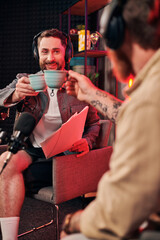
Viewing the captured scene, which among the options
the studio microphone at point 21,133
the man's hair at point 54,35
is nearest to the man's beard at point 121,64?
the studio microphone at point 21,133

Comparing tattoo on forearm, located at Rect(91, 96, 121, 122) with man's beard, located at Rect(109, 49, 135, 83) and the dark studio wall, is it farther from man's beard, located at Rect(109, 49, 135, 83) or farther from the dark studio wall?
the dark studio wall

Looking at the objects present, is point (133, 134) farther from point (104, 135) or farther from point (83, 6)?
point (83, 6)

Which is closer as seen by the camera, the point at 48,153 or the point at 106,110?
the point at 106,110

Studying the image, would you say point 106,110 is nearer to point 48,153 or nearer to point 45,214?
point 48,153

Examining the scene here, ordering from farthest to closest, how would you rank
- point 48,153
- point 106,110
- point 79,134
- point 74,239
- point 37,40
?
point 37,40 → point 79,134 → point 48,153 → point 106,110 → point 74,239

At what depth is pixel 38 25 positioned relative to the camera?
168 inches

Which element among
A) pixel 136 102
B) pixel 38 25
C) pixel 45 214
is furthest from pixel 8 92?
pixel 38 25

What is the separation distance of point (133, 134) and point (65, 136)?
3.24ft

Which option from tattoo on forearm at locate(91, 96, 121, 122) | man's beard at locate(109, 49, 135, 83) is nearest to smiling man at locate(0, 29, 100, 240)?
tattoo on forearm at locate(91, 96, 121, 122)

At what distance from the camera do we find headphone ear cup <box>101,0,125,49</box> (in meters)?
0.66

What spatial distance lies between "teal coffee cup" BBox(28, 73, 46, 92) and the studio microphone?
0.94 ft

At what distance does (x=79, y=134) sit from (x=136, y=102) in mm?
1115

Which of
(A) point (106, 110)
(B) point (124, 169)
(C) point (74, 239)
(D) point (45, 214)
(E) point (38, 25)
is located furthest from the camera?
(E) point (38, 25)

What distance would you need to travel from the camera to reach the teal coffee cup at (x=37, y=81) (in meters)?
1.36
